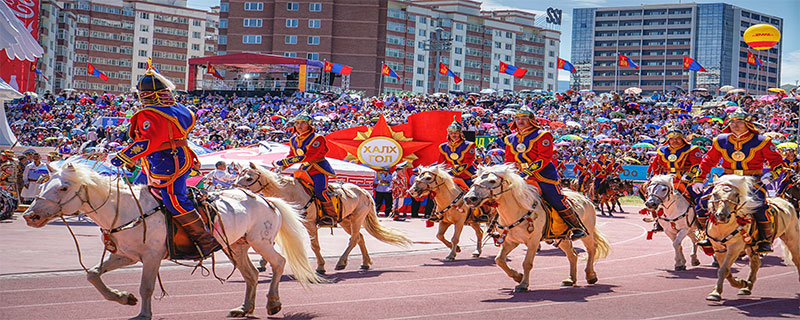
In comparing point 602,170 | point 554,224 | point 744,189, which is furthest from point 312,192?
point 602,170

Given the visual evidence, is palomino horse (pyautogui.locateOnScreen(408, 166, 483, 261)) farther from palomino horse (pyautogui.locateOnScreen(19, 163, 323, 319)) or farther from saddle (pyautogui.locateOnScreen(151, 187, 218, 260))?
saddle (pyautogui.locateOnScreen(151, 187, 218, 260))

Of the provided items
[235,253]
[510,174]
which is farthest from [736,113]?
[235,253]

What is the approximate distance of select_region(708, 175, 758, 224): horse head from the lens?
10328 millimetres

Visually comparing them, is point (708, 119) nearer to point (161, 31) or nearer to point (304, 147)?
point (304, 147)

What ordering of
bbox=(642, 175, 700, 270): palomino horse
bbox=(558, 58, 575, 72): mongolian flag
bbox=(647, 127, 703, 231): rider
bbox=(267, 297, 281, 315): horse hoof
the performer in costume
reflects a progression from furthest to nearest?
bbox=(558, 58, 575, 72): mongolian flag
the performer in costume
bbox=(647, 127, 703, 231): rider
bbox=(642, 175, 700, 270): palomino horse
bbox=(267, 297, 281, 315): horse hoof

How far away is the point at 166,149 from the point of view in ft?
27.5

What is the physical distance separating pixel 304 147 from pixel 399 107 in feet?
132

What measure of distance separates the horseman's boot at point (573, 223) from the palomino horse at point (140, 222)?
4.10m

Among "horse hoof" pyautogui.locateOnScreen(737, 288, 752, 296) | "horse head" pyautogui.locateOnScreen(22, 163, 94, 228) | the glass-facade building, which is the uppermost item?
the glass-facade building

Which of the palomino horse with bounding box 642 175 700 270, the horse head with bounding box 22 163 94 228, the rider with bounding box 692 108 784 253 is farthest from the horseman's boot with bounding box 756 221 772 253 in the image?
the horse head with bounding box 22 163 94 228

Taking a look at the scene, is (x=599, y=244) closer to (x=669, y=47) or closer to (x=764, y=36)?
(x=764, y=36)

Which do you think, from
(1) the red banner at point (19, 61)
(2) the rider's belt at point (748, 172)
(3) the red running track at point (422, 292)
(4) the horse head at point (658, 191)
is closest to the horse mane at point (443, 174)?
(3) the red running track at point (422, 292)

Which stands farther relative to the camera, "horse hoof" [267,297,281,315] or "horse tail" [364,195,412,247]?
"horse tail" [364,195,412,247]

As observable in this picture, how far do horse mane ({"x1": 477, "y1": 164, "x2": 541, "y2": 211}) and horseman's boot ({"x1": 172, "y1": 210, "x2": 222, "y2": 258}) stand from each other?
12.7ft
